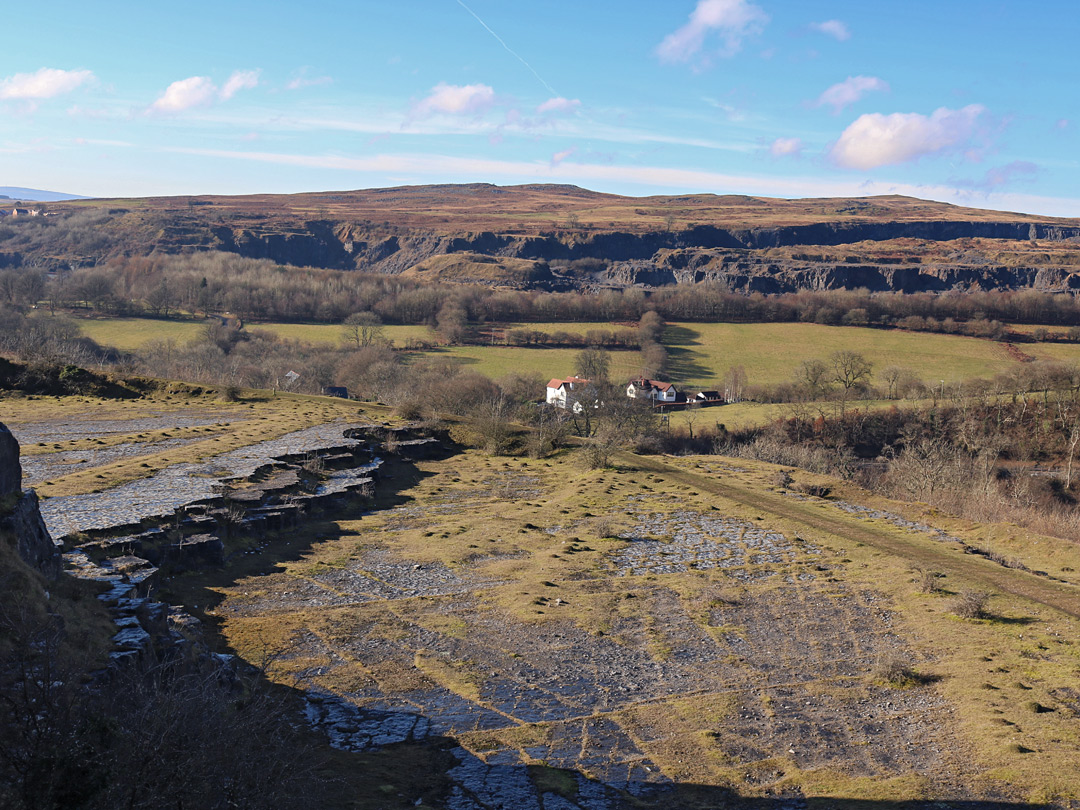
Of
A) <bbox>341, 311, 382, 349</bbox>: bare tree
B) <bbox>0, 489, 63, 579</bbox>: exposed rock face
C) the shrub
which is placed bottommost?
the shrub

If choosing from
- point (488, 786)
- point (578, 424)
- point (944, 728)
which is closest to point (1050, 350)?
point (578, 424)

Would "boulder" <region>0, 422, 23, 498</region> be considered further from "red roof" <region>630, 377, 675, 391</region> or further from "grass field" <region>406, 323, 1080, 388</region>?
"red roof" <region>630, 377, 675, 391</region>

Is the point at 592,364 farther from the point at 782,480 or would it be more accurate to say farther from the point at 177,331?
the point at 177,331

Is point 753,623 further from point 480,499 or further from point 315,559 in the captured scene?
point 480,499

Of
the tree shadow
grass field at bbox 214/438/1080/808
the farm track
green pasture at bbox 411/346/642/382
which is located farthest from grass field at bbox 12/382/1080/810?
the tree shadow

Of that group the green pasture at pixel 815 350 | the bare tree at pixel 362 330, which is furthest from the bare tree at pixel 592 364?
the bare tree at pixel 362 330
